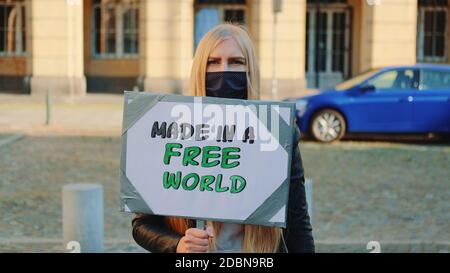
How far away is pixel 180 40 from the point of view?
2436 centimetres

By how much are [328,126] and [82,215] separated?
9.46m

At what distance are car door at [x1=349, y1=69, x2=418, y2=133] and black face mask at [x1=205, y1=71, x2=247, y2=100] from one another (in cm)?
1269

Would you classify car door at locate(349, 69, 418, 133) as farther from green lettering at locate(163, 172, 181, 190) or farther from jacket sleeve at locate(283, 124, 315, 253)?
green lettering at locate(163, 172, 181, 190)

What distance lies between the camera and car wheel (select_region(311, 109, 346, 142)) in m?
15.4

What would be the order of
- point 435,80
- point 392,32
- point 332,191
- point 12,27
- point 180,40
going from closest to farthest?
point 332,191 < point 435,80 < point 392,32 < point 180,40 < point 12,27

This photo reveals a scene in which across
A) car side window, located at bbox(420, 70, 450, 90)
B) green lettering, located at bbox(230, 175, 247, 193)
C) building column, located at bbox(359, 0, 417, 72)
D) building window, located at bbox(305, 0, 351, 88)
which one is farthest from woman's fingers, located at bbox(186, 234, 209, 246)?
building window, located at bbox(305, 0, 351, 88)

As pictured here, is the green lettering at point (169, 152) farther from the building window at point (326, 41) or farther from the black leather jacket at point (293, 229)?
the building window at point (326, 41)

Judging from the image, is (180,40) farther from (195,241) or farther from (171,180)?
(195,241)

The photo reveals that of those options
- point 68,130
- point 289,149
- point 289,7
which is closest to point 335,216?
point 289,149

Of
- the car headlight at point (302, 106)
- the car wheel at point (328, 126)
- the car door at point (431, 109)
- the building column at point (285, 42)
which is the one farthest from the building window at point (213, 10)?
the car door at point (431, 109)

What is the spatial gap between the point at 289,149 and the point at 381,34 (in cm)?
2211

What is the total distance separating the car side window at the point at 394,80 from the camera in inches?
607

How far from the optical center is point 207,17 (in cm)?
2642

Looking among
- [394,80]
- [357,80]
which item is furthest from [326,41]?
[394,80]
